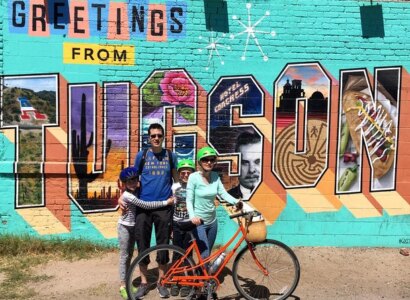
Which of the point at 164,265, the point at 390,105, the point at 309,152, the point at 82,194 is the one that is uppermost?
the point at 390,105

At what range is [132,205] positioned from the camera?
445 cm

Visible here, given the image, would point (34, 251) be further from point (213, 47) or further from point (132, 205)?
point (213, 47)

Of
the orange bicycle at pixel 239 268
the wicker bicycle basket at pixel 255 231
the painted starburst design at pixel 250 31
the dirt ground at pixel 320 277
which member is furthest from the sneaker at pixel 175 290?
the painted starburst design at pixel 250 31

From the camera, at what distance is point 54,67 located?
5617 millimetres

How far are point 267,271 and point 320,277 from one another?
1046 mm

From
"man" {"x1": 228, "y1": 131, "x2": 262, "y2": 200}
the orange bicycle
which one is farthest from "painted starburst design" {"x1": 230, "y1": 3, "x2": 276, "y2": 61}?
the orange bicycle

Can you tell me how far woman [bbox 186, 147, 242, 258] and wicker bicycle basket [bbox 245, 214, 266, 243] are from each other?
0.26 meters

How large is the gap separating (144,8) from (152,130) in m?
2.06

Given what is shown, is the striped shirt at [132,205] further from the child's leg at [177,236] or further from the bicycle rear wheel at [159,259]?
the bicycle rear wheel at [159,259]

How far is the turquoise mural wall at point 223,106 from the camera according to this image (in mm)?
5629

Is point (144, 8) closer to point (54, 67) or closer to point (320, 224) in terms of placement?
point (54, 67)

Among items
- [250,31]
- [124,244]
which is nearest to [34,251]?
[124,244]

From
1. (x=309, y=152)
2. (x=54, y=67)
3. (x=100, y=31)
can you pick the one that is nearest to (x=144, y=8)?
(x=100, y=31)

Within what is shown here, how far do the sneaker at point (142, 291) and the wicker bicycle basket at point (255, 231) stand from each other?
3.76 feet
